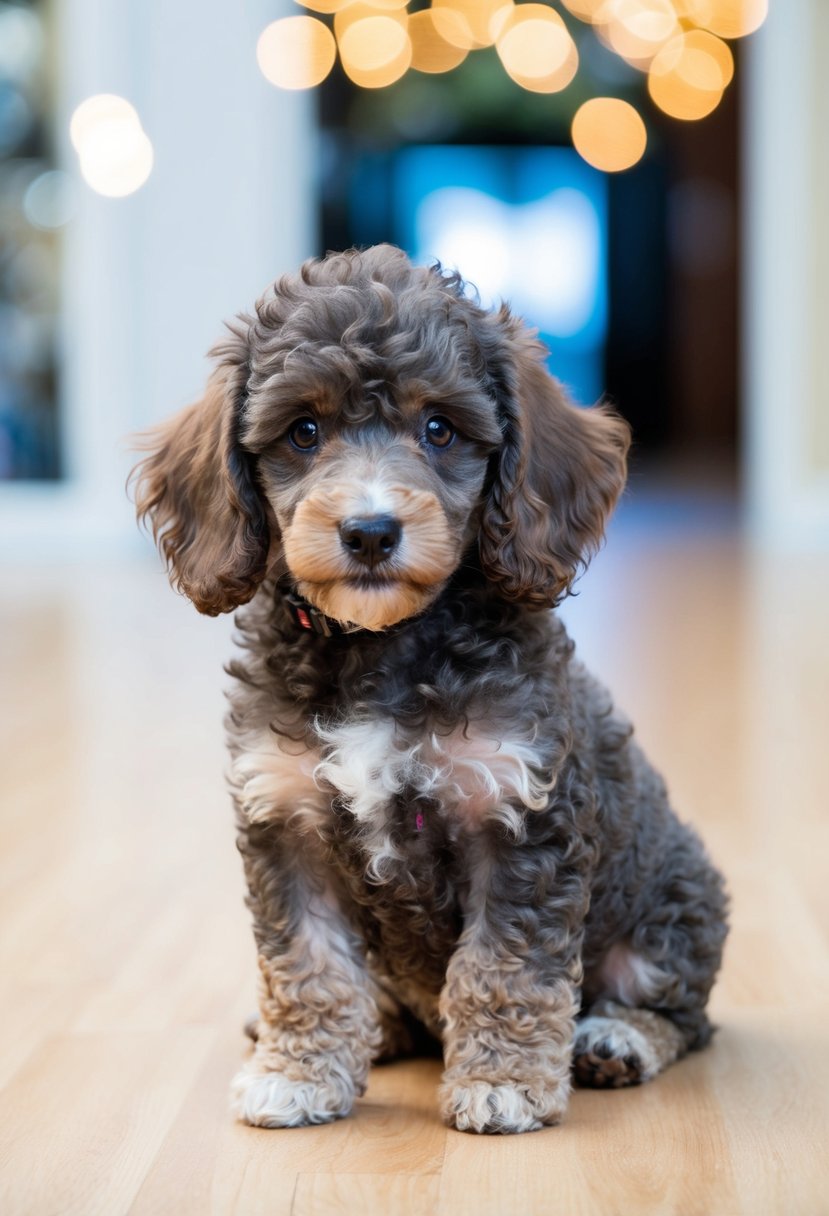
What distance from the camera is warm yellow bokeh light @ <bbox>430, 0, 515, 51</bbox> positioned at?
44.7 ft

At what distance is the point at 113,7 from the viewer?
10648 mm

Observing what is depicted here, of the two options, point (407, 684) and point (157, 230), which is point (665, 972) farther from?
point (157, 230)

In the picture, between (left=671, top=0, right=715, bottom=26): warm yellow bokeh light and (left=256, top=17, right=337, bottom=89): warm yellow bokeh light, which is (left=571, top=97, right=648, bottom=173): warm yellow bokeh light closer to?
(left=671, top=0, right=715, bottom=26): warm yellow bokeh light

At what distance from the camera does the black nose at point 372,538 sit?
224 cm

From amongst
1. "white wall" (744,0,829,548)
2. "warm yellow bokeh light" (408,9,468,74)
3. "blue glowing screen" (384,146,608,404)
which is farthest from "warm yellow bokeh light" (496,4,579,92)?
"blue glowing screen" (384,146,608,404)

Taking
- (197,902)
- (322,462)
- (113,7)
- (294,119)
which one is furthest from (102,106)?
(322,462)

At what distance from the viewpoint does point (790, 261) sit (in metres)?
11.7

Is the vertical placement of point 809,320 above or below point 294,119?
below

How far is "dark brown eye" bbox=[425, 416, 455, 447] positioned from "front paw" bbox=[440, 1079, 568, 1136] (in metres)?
0.94

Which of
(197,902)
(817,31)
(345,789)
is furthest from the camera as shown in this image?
(817,31)

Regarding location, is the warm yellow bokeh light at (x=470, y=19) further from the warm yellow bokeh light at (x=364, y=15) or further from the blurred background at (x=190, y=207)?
the warm yellow bokeh light at (x=364, y=15)

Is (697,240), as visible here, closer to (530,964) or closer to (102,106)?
(102,106)

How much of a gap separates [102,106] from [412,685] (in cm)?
937

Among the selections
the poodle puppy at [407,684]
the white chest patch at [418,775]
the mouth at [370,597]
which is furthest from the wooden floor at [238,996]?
the mouth at [370,597]
